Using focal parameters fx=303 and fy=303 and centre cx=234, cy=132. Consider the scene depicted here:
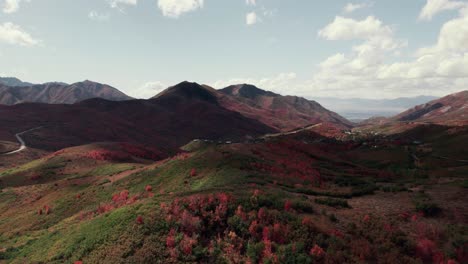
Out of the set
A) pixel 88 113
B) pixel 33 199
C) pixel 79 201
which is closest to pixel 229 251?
pixel 79 201

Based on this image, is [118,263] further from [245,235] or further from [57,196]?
[57,196]

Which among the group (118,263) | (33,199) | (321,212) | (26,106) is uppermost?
(26,106)

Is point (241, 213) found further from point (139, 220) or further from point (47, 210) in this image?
point (47, 210)

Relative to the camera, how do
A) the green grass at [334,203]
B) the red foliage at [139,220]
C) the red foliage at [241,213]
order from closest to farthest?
the red foliage at [241,213]
the red foliage at [139,220]
the green grass at [334,203]

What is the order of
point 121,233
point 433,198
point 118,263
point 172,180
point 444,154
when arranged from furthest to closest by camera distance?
point 444,154 < point 172,180 < point 433,198 < point 121,233 < point 118,263

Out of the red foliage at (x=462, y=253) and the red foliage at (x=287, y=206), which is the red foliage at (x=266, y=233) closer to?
the red foliage at (x=287, y=206)

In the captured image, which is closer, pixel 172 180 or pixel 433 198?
pixel 433 198

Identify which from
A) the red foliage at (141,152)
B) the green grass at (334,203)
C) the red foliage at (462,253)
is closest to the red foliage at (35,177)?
the red foliage at (141,152)

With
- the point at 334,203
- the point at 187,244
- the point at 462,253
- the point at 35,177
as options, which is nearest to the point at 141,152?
the point at 35,177

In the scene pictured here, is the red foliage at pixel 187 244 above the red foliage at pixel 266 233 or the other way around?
the other way around
